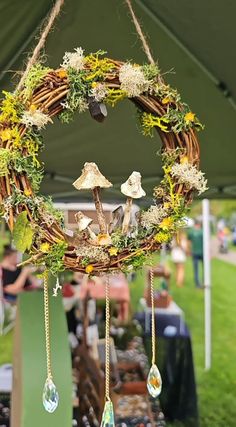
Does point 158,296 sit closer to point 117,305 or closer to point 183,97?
point 117,305

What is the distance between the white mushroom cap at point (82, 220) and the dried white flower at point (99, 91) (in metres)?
0.31

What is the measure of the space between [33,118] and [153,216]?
1.34 feet

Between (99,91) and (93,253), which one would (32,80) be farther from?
(93,253)

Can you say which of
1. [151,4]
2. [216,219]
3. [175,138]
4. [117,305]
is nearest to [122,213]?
[175,138]

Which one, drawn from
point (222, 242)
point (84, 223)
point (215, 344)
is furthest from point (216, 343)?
point (222, 242)

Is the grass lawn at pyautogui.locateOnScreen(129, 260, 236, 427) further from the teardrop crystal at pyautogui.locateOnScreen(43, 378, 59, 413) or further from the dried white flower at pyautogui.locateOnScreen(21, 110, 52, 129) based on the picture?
the dried white flower at pyautogui.locateOnScreen(21, 110, 52, 129)

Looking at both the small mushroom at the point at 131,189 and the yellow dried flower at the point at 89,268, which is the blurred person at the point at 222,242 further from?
the yellow dried flower at the point at 89,268

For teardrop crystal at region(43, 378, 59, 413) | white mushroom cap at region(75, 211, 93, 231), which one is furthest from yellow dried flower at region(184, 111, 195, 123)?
teardrop crystal at region(43, 378, 59, 413)

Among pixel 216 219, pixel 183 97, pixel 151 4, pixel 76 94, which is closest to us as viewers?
pixel 76 94

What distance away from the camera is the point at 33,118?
4.70ft

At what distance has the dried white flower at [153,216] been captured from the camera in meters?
1.52

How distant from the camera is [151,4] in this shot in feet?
7.13

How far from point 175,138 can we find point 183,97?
1.42m

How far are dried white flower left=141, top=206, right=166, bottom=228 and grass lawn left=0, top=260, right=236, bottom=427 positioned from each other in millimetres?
240
